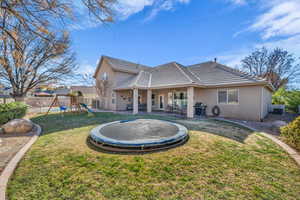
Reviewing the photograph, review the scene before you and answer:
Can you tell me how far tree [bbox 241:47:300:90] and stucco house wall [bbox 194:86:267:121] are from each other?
21.1m

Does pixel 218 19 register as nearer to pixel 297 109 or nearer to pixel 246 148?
pixel 246 148

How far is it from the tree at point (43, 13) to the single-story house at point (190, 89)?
7.99m

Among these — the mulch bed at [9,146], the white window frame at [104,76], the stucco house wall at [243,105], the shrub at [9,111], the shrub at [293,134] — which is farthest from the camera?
the white window frame at [104,76]

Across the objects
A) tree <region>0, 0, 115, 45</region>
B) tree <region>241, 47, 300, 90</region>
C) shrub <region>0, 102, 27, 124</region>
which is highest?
tree <region>241, 47, 300, 90</region>

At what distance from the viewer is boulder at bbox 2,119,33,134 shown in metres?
6.31

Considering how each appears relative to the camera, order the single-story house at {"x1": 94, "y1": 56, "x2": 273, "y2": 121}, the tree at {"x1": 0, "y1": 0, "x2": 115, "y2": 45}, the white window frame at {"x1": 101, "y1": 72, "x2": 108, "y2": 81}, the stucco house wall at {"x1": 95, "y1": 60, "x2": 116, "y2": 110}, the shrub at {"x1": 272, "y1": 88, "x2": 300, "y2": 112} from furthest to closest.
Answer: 1. the white window frame at {"x1": 101, "y1": 72, "x2": 108, "y2": 81}
2. the stucco house wall at {"x1": 95, "y1": 60, "x2": 116, "y2": 110}
3. the shrub at {"x1": 272, "y1": 88, "x2": 300, "y2": 112}
4. the single-story house at {"x1": 94, "y1": 56, "x2": 273, "y2": 121}
5. the tree at {"x1": 0, "y1": 0, "x2": 115, "y2": 45}

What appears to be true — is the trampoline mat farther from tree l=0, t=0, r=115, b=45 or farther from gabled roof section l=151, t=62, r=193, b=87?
gabled roof section l=151, t=62, r=193, b=87

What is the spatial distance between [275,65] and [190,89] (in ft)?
80.5

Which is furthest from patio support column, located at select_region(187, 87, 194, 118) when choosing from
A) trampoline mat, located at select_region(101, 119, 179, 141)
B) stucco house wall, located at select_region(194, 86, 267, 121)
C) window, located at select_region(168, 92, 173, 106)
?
trampoline mat, located at select_region(101, 119, 179, 141)

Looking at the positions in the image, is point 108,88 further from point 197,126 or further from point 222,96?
point 222,96

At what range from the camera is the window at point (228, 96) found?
10572mm

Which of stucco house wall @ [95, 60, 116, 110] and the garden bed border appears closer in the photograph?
the garden bed border

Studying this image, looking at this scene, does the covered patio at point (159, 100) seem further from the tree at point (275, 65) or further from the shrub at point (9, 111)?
the tree at point (275, 65)

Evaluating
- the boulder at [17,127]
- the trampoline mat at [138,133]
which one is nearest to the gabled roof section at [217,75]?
the trampoline mat at [138,133]
